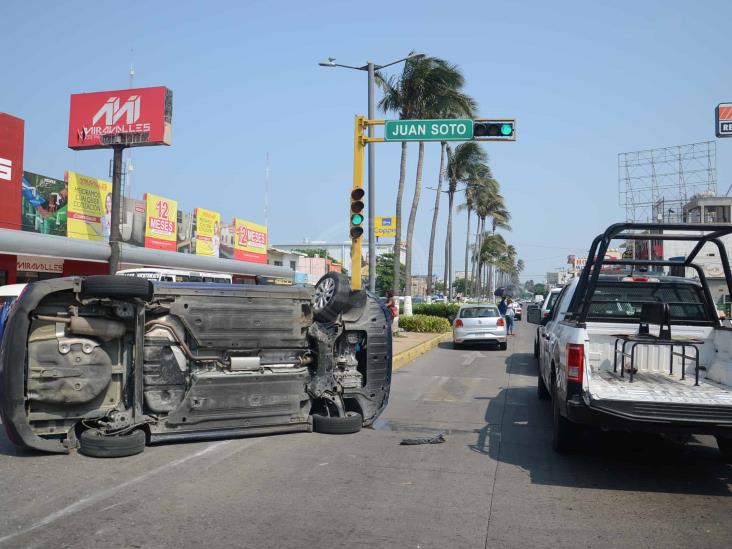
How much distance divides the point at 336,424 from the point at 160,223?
26218mm

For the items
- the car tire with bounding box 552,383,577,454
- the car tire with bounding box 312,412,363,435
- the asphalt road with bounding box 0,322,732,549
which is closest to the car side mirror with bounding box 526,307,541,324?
the asphalt road with bounding box 0,322,732,549

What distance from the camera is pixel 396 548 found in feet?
15.0

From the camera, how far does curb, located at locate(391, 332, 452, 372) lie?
1628cm

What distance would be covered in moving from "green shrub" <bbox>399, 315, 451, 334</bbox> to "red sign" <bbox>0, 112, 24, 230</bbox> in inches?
566

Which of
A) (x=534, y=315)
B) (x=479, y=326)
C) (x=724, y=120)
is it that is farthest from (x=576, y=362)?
(x=724, y=120)

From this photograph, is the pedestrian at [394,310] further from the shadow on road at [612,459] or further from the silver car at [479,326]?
the shadow on road at [612,459]

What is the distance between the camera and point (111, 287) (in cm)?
668

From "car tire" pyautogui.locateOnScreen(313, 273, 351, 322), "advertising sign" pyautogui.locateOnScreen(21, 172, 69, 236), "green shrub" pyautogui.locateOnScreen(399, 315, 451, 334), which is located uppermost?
"advertising sign" pyautogui.locateOnScreen(21, 172, 69, 236)

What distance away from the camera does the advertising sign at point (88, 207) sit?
26656 millimetres

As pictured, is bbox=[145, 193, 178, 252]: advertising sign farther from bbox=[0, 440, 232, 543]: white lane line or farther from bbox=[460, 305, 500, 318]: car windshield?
bbox=[0, 440, 232, 543]: white lane line

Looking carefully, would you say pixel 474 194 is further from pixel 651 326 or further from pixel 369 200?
pixel 651 326

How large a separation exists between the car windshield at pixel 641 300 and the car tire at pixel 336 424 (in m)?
3.06

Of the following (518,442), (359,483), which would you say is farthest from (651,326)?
(359,483)

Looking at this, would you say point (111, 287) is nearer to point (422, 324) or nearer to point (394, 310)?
point (394, 310)
